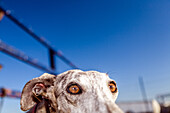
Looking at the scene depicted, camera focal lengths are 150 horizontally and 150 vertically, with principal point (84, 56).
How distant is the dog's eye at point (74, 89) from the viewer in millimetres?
2324

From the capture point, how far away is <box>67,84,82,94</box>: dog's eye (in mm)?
2324

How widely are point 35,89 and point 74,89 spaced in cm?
80

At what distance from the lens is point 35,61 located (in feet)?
70.6

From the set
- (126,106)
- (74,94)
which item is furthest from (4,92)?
(126,106)

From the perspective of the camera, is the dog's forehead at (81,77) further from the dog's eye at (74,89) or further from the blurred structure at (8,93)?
the blurred structure at (8,93)

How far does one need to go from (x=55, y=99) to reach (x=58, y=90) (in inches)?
5.8

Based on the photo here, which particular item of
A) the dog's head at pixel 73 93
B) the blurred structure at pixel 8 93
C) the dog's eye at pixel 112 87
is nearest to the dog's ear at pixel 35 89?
the dog's head at pixel 73 93

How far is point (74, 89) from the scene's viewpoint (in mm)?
2355

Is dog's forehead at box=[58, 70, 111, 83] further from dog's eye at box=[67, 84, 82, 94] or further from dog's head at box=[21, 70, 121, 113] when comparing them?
dog's eye at box=[67, 84, 82, 94]

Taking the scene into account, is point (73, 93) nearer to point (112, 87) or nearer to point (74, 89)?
point (74, 89)

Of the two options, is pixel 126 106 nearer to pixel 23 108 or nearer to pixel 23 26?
pixel 23 26

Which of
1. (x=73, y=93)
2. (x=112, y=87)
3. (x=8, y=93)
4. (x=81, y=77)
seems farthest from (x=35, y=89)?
(x=8, y=93)

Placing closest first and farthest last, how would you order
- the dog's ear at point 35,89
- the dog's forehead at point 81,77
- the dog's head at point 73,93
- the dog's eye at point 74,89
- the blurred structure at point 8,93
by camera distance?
the dog's head at point 73,93 → the dog's eye at point 74,89 → the dog's forehead at point 81,77 → the dog's ear at point 35,89 → the blurred structure at point 8,93

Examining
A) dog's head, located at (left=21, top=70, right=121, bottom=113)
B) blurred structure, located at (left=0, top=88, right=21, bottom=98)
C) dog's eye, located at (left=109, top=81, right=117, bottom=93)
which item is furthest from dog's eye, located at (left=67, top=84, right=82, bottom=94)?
blurred structure, located at (left=0, top=88, right=21, bottom=98)
